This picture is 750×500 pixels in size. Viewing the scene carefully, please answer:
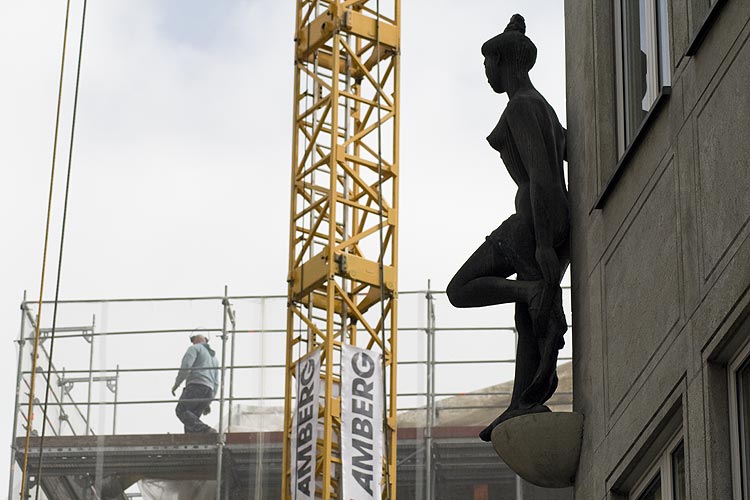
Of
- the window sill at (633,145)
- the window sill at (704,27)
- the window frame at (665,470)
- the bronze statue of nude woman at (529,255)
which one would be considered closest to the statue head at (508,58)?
Result: the bronze statue of nude woman at (529,255)

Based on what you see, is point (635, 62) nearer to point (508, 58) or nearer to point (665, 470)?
point (508, 58)

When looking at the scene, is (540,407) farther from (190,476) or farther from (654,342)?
(190,476)

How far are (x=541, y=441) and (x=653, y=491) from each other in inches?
41.7

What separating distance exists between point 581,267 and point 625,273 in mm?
930

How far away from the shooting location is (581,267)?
1095cm

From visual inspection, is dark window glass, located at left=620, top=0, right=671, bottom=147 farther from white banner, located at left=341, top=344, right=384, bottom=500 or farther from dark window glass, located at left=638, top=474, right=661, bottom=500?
white banner, located at left=341, top=344, right=384, bottom=500

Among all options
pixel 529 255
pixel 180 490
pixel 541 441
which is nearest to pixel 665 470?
pixel 541 441

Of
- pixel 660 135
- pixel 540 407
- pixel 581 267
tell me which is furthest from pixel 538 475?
pixel 660 135

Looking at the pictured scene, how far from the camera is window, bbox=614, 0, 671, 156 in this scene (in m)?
9.98

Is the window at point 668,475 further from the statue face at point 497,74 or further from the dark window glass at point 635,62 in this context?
the statue face at point 497,74

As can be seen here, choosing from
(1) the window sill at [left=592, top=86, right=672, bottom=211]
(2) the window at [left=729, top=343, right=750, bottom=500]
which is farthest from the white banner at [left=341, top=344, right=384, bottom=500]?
(2) the window at [left=729, top=343, right=750, bottom=500]

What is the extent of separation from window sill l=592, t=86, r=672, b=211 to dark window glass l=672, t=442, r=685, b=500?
5.21 feet

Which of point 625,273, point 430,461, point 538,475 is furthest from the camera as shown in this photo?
point 430,461

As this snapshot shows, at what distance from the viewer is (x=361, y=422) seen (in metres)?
32.7
